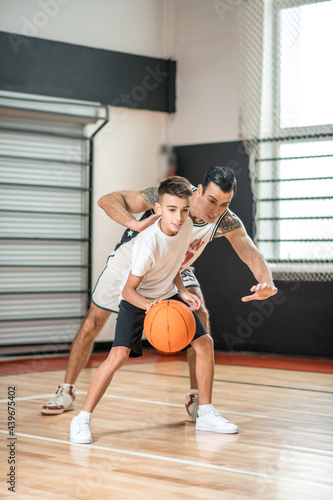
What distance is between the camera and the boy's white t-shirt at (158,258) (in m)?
3.58

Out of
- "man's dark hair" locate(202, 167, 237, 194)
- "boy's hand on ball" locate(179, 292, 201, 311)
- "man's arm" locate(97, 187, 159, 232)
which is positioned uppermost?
"man's dark hair" locate(202, 167, 237, 194)

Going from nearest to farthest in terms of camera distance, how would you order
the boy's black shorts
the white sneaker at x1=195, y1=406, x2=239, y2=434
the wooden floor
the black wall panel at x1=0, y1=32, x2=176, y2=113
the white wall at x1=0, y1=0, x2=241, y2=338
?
1. the wooden floor
2. the boy's black shorts
3. the white sneaker at x1=195, y1=406, x2=239, y2=434
4. the black wall panel at x1=0, y1=32, x2=176, y2=113
5. the white wall at x1=0, y1=0, x2=241, y2=338

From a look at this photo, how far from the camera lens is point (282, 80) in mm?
7680

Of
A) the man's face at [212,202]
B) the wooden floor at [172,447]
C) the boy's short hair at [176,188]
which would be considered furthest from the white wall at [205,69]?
the boy's short hair at [176,188]

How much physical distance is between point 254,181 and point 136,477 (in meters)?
5.08

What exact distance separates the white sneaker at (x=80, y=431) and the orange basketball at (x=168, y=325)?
531mm

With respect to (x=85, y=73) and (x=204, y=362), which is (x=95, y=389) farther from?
(x=85, y=73)

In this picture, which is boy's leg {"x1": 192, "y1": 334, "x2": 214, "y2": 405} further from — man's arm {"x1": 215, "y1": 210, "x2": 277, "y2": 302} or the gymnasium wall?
the gymnasium wall

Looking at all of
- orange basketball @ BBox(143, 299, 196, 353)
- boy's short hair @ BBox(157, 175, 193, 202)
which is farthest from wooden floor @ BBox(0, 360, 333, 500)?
boy's short hair @ BBox(157, 175, 193, 202)

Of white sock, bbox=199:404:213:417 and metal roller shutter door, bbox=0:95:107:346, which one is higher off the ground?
metal roller shutter door, bbox=0:95:107:346

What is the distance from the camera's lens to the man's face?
3.73 metres

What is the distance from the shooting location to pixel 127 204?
4.13m

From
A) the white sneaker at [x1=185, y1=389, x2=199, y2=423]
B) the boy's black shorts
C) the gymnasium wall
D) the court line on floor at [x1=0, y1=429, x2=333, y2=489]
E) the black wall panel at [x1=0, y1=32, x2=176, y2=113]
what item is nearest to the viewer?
the court line on floor at [x1=0, y1=429, x2=333, y2=489]

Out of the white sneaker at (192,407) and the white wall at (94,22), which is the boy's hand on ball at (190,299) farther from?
the white wall at (94,22)
